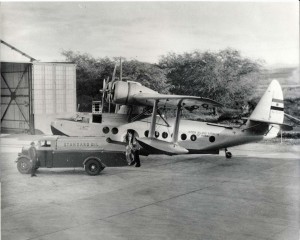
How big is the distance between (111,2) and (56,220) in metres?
2.82

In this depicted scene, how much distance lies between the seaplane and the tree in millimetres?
196

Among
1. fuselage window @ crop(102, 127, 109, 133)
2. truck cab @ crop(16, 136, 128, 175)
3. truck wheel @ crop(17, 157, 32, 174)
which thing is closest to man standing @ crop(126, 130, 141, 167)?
truck cab @ crop(16, 136, 128, 175)

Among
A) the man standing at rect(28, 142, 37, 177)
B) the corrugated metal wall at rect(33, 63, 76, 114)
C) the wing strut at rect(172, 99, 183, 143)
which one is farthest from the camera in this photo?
the wing strut at rect(172, 99, 183, 143)

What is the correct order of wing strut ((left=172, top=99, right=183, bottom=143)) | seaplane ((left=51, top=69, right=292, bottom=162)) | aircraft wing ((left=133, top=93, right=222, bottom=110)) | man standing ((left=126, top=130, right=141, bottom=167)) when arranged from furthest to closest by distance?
wing strut ((left=172, top=99, right=183, bottom=143)) < man standing ((left=126, top=130, right=141, bottom=167)) < seaplane ((left=51, top=69, right=292, bottom=162)) < aircraft wing ((left=133, top=93, right=222, bottom=110))

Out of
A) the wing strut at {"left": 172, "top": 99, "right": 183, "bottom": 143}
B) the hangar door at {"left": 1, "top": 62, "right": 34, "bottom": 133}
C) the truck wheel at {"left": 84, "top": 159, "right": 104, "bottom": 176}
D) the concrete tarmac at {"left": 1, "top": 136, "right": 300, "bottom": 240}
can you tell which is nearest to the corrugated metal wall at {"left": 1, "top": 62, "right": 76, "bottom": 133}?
the hangar door at {"left": 1, "top": 62, "right": 34, "bottom": 133}

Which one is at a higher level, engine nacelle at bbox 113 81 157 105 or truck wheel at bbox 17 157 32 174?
engine nacelle at bbox 113 81 157 105

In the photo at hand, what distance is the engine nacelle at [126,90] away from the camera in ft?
18.6

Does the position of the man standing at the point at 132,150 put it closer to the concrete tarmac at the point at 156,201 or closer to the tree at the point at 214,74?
the concrete tarmac at the point at 156,201

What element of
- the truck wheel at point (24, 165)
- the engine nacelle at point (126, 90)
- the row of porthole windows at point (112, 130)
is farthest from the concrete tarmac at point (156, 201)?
the engine nacelle at point (126, 90)

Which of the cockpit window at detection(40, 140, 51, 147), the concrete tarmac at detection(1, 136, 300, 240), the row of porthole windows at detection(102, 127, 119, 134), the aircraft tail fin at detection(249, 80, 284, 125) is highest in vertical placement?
the aircraft tail fin at detection(249, 80, 284, 125)

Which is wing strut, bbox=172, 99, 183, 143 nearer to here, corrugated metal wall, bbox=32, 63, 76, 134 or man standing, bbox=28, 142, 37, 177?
corrugated metal wall, bbox=32, 63, 76, 134

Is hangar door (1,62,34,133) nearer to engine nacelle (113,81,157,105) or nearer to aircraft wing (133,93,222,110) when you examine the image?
engine nacelle (113,81,157,105)

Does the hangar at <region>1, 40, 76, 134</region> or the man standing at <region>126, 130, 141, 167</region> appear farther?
the man standing at <region>126, 130, 141, 167</region>

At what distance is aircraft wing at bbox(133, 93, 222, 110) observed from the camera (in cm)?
543
